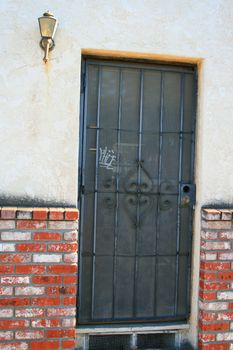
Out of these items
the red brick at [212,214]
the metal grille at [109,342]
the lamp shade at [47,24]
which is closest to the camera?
the lamp shade at [47,24]

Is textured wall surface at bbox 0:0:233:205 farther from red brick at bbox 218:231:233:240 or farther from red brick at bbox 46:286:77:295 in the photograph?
red brick at bbox 46:286:77:295

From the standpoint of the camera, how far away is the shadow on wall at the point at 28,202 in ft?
9.60

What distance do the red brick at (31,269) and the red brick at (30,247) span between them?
113 millimetres

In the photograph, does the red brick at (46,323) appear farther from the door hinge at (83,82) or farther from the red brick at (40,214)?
the door hinge at (83,82)

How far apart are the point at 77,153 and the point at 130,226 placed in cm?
72

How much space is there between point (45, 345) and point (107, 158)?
1.42 meters

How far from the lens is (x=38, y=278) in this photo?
2.88m

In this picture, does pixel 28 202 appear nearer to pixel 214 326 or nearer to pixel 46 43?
pixel 46 43

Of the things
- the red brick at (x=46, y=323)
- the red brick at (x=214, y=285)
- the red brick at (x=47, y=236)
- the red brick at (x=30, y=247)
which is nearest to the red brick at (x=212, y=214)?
the red brick at (x=214, y=285)

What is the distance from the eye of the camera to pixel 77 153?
2.99m

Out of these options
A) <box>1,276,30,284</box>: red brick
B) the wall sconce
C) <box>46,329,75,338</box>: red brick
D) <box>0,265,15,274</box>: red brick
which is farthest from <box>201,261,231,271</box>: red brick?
the wall sconce

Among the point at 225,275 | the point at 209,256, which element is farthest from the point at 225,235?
the point at 225,275

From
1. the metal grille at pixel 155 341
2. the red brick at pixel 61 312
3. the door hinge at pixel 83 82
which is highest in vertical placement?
the door hinge at pixel 83 82

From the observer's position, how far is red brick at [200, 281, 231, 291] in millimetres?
3092
